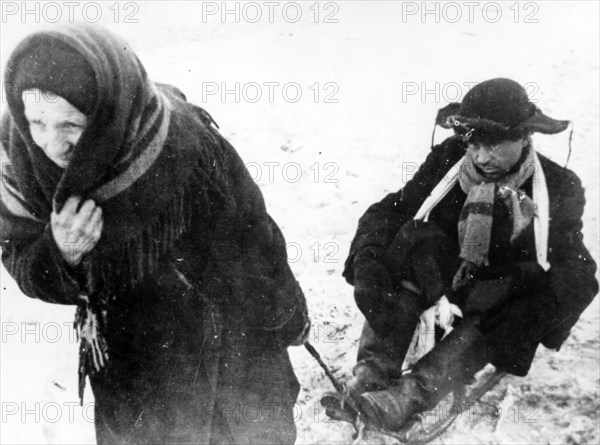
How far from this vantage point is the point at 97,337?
1.54 m

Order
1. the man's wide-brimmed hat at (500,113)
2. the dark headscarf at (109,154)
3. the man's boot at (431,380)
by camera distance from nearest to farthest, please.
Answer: the dark headscarf at (109,154)
the man's wide-brimmed hat at (500,113)
the man's boot at (431,380)

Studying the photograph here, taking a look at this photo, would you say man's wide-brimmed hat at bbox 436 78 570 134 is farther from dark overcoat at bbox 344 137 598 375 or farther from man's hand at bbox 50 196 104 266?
man's hand at bbox 50 196 104 266

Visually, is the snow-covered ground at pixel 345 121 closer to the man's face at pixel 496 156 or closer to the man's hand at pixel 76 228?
the man's face at pixel 496 156

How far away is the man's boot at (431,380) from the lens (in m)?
1.74

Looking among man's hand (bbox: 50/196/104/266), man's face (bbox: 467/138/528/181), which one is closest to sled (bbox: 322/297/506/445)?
man's face (bbox: 467/138/528/181)

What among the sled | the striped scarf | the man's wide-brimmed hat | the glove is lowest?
the sled

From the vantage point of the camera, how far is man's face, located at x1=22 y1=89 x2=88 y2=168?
4.19 ft

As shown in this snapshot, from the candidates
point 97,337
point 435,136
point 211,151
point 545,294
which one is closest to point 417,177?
point 435,136

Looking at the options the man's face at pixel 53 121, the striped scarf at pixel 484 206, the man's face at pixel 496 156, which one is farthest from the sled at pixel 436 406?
the man's face at pixel 53 121

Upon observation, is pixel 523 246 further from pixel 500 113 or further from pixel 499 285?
pixel 500 113

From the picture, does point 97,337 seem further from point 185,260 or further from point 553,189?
point 553,189

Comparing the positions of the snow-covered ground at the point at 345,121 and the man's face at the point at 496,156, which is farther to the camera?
the snow-covered ground at the point at 345,121

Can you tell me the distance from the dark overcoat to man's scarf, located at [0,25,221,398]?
1.82 ft

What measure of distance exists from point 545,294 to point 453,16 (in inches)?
33.0
